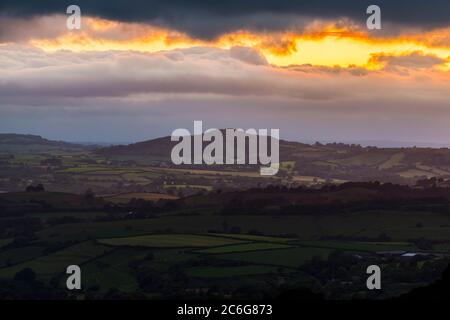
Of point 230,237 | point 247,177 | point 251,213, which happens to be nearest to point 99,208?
point 251,213

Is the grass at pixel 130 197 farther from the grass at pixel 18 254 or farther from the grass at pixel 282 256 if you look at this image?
the grass at pixel 282 256

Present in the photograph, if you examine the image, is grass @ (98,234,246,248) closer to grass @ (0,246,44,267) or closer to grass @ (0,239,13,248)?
grass @ (0,246,44,267)

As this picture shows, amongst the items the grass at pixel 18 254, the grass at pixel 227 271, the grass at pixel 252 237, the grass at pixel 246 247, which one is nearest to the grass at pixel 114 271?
the grass at pixel 227 271

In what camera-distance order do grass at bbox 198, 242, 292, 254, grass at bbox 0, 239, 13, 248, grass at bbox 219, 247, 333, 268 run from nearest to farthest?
grass at bbox 219, 247, 333, 268 < grass at bbox 198, 242, 292, 254 < grass at bbox 0, 239, 13, 248

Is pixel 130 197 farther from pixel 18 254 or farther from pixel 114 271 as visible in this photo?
pixel 114 271

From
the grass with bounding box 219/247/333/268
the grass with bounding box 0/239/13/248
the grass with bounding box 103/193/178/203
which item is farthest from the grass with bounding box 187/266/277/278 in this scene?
the grass with bounding box 103/193/178/203
